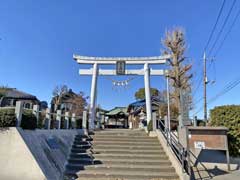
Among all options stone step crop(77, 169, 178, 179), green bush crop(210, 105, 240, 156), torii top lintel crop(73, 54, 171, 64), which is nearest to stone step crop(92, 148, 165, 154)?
stone step crop(77, 169, 178, 179)

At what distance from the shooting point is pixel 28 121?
6863mm

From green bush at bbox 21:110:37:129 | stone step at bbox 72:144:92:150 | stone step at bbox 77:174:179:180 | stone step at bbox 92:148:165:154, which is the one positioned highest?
green bush at bbox 21:110:37:129

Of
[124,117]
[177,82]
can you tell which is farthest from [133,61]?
[124,117]

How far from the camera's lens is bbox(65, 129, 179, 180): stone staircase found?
6.89m

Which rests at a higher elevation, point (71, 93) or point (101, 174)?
point (71, 93)

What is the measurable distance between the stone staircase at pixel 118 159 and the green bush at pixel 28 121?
1.80 meters

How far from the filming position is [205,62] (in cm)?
1936

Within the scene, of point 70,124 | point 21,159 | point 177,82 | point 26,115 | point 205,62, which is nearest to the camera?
point 21,159

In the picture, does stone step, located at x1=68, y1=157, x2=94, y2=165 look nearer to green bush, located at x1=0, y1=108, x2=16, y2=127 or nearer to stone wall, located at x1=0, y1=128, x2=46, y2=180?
stone wall, located at x1=0, y1=128, x2=46, y2=180

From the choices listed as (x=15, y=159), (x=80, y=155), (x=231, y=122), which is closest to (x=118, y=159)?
(x=80, y=155)

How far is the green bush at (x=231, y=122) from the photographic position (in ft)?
28.6

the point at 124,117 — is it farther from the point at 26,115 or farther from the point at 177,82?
the point at 26,115

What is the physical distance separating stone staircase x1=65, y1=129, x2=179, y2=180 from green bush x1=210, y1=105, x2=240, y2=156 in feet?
8.91

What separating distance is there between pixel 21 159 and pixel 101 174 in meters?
2.38
